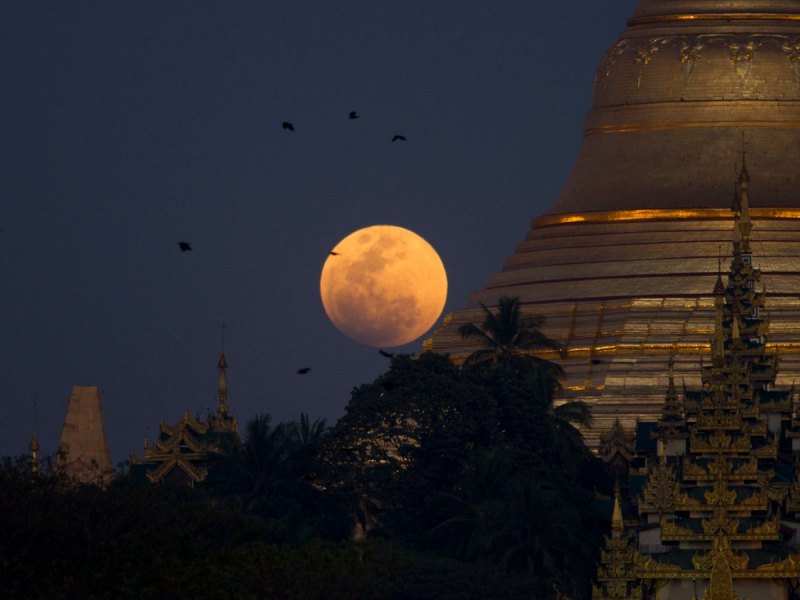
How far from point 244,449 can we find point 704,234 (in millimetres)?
18562

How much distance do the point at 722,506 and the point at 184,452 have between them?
111 ft

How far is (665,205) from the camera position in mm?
100250

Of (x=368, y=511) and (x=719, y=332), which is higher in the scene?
(x=719, y=332)

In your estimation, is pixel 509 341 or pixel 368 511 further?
pixel 509 341

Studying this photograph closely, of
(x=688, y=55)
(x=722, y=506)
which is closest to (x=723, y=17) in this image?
(x=688, y=55)

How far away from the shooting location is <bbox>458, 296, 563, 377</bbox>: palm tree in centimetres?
8969

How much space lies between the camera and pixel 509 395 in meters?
82.7

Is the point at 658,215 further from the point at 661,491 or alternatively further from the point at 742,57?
the point at 661,491

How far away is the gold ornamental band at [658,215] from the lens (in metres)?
98.3

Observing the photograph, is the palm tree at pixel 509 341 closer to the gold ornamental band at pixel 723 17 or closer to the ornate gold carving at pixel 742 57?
the ornate gold carving at pixel 742 57

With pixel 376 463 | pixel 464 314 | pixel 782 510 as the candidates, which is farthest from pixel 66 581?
pixel 464 314

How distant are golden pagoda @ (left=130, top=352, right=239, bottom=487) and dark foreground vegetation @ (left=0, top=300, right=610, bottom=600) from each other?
2304mm

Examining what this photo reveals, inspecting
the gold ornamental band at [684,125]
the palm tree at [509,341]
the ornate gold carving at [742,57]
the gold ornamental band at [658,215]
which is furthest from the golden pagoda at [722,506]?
the ornate gold carving at [742,57]

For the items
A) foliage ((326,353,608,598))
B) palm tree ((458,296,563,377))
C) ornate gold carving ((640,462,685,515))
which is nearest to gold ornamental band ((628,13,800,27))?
palm tree ((458,296,563,377))
